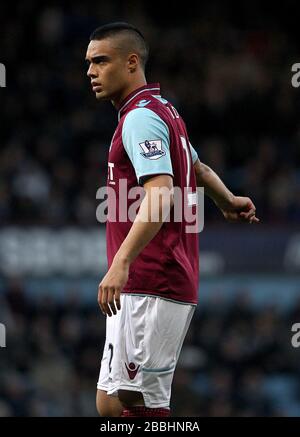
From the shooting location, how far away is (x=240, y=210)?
5172 millimetres

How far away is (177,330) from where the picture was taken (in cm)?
456

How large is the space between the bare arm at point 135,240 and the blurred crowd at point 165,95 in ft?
25.6

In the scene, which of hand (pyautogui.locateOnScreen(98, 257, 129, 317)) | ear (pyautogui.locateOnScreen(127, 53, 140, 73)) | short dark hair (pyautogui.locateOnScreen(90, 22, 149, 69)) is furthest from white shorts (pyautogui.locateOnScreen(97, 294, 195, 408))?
short dark hair (pyautogui.locateOnScreen(90, 22, 149, 69))

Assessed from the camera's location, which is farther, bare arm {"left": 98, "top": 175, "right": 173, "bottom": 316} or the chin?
the chin

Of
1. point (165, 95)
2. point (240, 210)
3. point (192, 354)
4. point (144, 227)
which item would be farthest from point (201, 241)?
point (144, 227)

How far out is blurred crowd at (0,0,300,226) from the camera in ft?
41.0

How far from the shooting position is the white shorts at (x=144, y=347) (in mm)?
4469

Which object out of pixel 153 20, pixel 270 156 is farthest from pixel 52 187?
pixel 153 20

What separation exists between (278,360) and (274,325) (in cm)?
43

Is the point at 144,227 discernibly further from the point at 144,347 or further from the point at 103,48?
the point at 103,48

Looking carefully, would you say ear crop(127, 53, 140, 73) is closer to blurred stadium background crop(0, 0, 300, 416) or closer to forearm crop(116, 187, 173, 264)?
forearm crop(116, 187, 173, 264)

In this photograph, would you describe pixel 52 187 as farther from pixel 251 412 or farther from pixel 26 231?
pixel 251 412

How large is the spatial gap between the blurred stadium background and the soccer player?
19.5ft

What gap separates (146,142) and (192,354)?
7742 millimetres
